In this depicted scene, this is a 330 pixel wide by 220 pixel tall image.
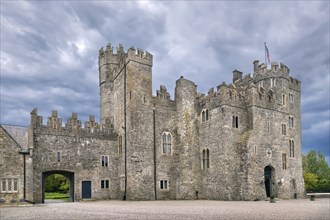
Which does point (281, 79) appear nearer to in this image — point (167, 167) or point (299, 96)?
point (299, 96)

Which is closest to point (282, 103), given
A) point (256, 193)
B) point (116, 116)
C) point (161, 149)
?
point (256, 193)

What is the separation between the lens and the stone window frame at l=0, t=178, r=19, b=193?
28.1 m

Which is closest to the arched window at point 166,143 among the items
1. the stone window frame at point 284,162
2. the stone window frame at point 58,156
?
the stone window frame at point 58,156

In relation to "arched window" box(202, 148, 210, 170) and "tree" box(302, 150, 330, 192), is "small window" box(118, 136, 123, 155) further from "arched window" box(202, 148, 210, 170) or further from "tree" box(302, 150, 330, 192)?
"tree" box(302, 150, 330, 192)

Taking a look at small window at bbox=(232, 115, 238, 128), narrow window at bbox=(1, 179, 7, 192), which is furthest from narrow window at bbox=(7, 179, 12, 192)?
small window at bbox=(232, 115, 238, 128)

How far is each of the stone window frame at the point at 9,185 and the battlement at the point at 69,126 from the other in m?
5.42

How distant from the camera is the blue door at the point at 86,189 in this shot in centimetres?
3396

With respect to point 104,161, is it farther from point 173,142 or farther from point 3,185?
point 3,185

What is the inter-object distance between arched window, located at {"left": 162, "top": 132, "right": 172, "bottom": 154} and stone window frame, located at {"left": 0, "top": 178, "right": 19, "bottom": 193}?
51.0 feet

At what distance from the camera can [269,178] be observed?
3734cm

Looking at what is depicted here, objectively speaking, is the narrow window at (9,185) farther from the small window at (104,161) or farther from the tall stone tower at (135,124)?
the tall stone tower at (135,124)

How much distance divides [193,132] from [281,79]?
1243 centimetres

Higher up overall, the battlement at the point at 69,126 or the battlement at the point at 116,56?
the battlement at the point at 116,56

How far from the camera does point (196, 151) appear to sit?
38344 mm
